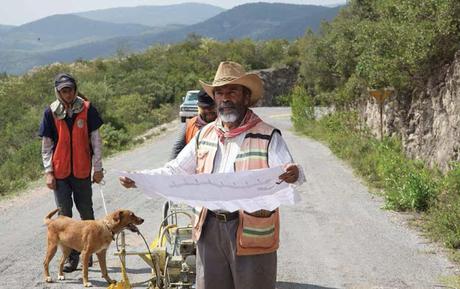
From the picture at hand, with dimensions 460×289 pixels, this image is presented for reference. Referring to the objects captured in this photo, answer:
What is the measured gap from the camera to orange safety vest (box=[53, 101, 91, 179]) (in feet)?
20.2

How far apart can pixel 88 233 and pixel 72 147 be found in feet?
3.21

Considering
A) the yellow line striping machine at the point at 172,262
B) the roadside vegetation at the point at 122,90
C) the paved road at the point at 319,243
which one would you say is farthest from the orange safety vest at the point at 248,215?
the roadside vegetation at the point at 122,90

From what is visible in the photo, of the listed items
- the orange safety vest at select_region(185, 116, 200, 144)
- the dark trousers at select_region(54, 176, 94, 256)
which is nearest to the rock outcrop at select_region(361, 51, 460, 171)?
the orange safety vest at select_region(185, 116, 200, 144)

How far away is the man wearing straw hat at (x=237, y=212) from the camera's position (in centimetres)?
345

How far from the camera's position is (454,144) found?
36.4ft

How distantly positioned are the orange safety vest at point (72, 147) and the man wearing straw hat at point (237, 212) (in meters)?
2.65

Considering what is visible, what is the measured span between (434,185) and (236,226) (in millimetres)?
7220

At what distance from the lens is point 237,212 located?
350 cm

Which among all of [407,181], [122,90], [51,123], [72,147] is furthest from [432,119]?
[122,90]

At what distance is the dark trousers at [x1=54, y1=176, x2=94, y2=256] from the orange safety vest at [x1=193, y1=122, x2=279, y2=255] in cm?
302

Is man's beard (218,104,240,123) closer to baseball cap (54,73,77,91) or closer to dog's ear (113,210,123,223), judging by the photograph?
dog's ear (113,210,123,223)

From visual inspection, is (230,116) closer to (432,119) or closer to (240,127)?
(240,127)

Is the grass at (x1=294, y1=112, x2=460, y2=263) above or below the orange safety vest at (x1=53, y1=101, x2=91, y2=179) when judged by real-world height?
below

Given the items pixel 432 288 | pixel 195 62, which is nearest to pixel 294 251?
pixel 432 288
